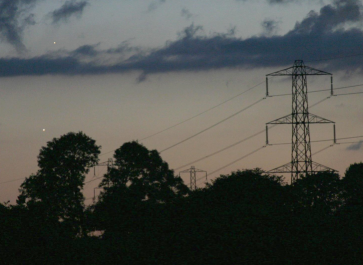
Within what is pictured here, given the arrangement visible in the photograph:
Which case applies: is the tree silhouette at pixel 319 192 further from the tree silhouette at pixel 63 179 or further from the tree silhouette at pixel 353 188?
the tree silhouette at pixel 63 179

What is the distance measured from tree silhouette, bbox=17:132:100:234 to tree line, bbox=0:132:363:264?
151 mm

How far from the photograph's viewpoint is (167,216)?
4013 inches

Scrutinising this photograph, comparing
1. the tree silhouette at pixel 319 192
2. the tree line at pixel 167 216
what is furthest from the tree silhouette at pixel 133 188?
the tree silhouette at pixel 319 192

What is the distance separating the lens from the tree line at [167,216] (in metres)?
85.9

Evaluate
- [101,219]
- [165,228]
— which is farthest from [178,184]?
[165,228]

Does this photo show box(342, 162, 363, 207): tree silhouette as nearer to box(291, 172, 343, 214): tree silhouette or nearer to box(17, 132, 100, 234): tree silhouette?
box(291, 172, 343, 214): tree silhouette

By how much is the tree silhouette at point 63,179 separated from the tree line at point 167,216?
151mm

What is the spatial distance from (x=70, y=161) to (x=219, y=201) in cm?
2362

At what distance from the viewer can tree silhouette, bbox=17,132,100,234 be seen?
4321 inches

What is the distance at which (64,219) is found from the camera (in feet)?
359

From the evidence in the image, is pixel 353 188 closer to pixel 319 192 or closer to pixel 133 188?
pixel 319 192

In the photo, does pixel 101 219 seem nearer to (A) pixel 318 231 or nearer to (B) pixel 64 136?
(B) pixel 64 136

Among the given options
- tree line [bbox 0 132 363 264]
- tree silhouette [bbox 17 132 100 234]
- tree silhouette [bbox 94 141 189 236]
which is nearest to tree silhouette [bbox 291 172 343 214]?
tree line [bbox 0 132 363 264]

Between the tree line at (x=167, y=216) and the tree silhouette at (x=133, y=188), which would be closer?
the tree line at (x=167, y=216)
